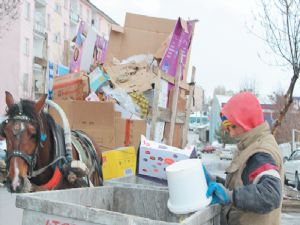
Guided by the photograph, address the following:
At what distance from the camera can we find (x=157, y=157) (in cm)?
573

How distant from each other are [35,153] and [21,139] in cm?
20

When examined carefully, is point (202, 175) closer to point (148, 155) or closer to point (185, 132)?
point (148, 155)

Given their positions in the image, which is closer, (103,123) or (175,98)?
(103,123)

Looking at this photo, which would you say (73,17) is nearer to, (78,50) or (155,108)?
(78,50)

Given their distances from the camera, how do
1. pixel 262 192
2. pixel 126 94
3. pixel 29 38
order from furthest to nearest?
pixel 29 38 → pixel 126 94 → pixel 262 192

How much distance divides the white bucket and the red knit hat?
0.46m

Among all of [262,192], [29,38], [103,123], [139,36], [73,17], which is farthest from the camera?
[73,17]

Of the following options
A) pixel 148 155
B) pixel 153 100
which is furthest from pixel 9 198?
pixel 153 100

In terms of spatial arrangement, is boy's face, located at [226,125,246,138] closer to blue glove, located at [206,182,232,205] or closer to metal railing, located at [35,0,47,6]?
blue glove, located at [206,182,232,205]

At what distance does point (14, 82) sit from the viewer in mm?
39562

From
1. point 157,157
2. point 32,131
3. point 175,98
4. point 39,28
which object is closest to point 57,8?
point 39,28

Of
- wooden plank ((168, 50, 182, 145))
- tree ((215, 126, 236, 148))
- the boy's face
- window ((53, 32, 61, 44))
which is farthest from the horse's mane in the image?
window ((53, 32, 61, 44))

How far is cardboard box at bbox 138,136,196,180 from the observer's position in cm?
568

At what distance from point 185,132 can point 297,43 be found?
18.5ft
